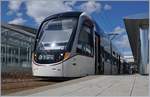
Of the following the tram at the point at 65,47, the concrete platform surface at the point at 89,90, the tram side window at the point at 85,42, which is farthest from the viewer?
the tram side window at the point at 85,42

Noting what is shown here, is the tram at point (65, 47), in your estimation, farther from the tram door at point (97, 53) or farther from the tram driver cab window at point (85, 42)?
the tram door at point (97, 53)

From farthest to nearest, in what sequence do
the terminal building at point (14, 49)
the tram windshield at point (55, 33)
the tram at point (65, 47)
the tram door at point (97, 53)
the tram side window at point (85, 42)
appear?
the terminal building at point (14, 49) < the tram door at point (97, 53) < the tram side window at point (85, 42) < the tram windshield at point (55, 33) < the tram at point (65, 47)

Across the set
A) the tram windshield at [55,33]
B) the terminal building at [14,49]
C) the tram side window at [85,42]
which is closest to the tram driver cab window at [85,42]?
the tram side window at [85,42]

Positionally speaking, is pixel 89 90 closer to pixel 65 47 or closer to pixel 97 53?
pixel 65 47

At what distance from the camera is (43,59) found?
16.4m

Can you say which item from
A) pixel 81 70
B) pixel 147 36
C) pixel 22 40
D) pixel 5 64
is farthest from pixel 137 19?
pixel 81 70

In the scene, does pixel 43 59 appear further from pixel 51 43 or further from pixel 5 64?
pixel 5 64

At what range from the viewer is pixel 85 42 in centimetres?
1811

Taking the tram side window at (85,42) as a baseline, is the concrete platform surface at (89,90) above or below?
below

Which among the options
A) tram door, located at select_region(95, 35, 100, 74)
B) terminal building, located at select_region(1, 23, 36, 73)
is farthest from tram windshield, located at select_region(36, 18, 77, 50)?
terminal building, located at select_region(1, 23, 36, 73)

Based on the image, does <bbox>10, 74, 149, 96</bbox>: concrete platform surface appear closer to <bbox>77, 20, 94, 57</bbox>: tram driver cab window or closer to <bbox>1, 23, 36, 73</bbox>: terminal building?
<bbox>77, 20, 94, 57</bbox>: tram driver cab window

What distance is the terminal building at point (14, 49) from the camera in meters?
25.7

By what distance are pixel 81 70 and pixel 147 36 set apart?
16697 mm

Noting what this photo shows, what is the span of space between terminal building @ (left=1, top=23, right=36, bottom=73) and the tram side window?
8.84m
